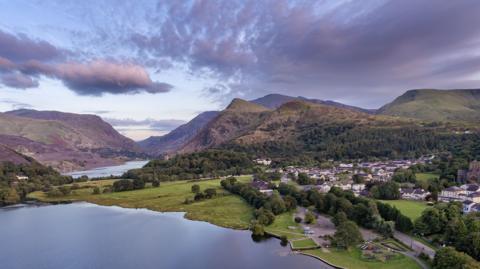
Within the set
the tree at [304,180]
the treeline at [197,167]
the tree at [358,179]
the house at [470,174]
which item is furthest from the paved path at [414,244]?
the treeline at [197,167]

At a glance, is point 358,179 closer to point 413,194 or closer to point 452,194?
point 413,194

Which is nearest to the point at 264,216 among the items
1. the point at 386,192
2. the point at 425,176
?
the point at 386,192

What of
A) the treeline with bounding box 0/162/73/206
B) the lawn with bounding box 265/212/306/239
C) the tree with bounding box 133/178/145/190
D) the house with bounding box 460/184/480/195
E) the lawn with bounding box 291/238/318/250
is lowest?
the lawn with bounding box 291/238/318/250

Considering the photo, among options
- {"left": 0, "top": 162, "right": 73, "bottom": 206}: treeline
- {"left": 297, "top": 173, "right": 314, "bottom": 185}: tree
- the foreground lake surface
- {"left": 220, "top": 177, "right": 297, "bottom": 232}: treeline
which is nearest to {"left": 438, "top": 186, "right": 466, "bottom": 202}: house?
{"left": 220, "top": 177, "right": 297, "bottom": 232}: treeline

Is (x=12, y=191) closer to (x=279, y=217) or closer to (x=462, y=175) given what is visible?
(x=279, y=217)

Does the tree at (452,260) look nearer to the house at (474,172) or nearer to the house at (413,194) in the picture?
the house at (413,194)

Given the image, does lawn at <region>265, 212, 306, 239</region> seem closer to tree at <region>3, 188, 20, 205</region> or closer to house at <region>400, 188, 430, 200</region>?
house at <region>400, 188, 430, 200</region>
